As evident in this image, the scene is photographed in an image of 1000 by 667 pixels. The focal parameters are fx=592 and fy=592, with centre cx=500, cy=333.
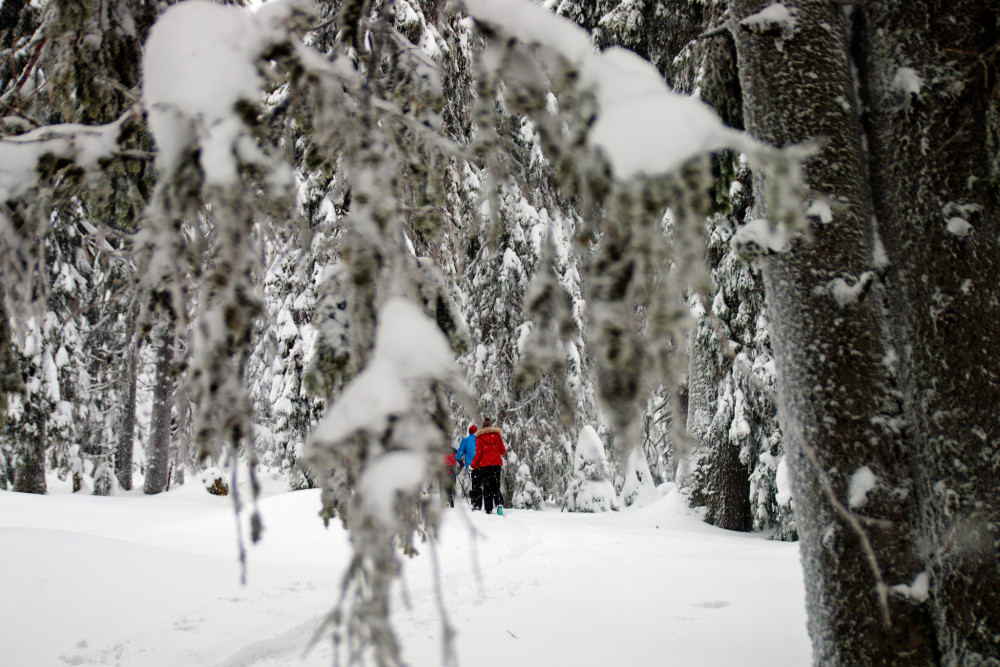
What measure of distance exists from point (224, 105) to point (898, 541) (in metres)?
2.68

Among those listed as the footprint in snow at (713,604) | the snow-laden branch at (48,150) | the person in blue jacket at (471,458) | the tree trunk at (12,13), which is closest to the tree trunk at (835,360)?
the footprint in snow at (713,604)

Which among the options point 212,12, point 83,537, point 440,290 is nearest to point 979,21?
point 440,290

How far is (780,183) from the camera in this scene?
3.49 ft

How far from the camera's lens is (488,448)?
9906 mm

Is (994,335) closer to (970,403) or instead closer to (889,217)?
(970,403)

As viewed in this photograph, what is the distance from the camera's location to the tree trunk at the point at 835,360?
90.2 inches

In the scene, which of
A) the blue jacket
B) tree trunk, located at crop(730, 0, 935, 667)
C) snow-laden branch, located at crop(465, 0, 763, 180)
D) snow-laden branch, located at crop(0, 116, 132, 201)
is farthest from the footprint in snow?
the blue jacket

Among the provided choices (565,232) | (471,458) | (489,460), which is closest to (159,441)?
(471,458)

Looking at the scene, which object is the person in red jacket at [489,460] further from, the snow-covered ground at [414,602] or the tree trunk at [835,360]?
the tree trunk at [835,360]

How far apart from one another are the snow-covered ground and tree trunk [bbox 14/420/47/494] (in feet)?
19.9

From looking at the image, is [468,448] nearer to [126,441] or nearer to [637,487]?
[637,487]

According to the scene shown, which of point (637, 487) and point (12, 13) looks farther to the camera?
point (637, 487)

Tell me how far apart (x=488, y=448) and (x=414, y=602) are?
545 centimetres

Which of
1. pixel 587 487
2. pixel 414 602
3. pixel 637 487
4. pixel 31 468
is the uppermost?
pixel 31 468
